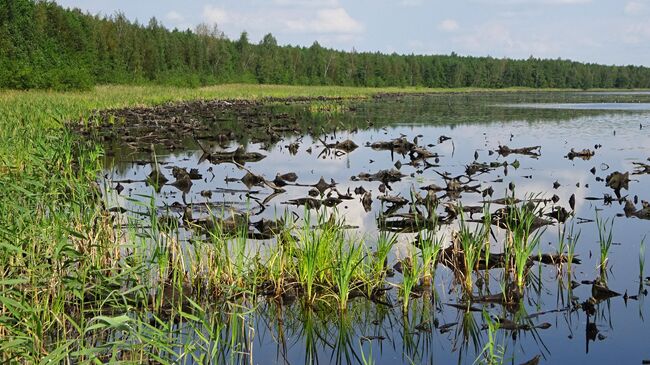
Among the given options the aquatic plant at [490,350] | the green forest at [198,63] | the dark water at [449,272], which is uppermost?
the green forest at [198,63]

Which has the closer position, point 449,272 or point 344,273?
point 344,273

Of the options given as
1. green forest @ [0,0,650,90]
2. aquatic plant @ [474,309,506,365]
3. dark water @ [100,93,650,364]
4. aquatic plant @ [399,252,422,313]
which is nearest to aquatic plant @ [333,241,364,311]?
dark water @ [100,93,650,364]

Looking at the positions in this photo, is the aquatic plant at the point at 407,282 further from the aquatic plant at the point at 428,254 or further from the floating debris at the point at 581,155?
the floating debris at the point at 581,155

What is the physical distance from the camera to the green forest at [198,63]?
64.1 m

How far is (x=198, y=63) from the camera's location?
10219 centimetres

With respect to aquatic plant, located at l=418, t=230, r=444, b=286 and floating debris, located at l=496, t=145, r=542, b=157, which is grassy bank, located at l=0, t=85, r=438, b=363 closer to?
aquatic plant, located at l=418, t=230, r=444, b=286

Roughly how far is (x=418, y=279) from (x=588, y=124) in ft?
99.4

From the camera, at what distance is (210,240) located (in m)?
8.98

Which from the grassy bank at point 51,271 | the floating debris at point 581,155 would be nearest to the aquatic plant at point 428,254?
the grassy bank at point 51,271

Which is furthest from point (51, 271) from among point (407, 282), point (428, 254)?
point (428, 254)

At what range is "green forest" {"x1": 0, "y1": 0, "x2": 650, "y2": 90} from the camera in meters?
64.1

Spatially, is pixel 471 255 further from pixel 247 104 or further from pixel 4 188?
pixel 247 104

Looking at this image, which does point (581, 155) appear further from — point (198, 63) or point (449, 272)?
point (198, 63)

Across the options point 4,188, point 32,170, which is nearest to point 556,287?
point 4,188
